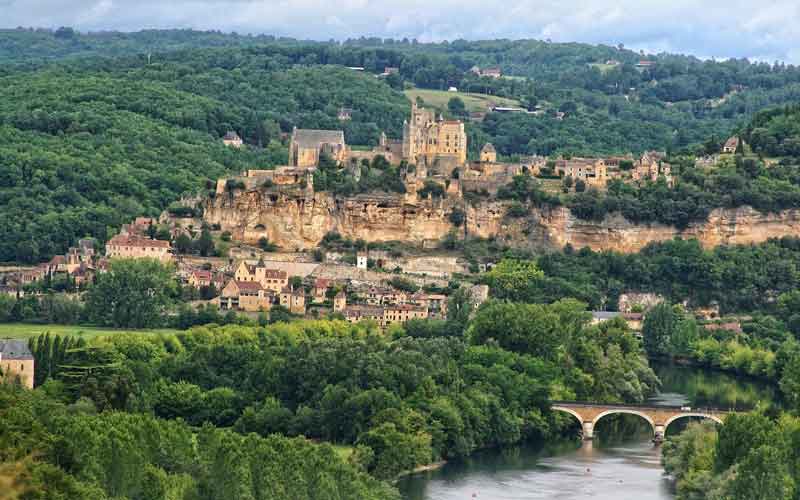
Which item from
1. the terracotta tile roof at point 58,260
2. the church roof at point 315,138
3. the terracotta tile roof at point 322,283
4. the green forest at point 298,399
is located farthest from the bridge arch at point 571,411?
the church roof at point 315,138

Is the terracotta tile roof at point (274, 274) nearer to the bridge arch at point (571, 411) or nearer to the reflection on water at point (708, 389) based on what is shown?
the reflection on water at point (708, 389)

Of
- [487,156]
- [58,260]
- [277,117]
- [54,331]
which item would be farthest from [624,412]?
[277,117]

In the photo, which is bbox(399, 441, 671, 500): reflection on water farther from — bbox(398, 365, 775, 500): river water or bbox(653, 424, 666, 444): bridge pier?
bbox(653, 424, 666, 444): bridge pier

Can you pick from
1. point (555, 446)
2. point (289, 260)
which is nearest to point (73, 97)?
point (289, 260)

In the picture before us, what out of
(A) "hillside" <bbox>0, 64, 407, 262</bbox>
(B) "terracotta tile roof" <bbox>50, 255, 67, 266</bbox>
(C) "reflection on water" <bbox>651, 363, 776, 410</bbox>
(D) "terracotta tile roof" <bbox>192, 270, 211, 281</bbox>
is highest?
(A) "hillside" <bbox>0, 64, 407, 262</bbox>

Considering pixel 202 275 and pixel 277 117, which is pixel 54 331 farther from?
pixel 277 117

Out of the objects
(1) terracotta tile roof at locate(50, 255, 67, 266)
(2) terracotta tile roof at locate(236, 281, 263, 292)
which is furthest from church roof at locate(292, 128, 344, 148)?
(2) terracotta tile roof at locate(236, 281, 263, 292)

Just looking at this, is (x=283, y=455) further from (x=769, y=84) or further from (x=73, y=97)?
(x=769, y=84)

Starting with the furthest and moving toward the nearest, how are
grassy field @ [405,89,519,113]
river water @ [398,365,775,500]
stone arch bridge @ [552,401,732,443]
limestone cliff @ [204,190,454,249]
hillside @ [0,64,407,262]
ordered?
grassy field @ [405,89,519,113] → hillside @ [0,64,407,262] → limestone cliff @ [204,190,454,249] → stone arch bridge @ [552,401,732,443] → river water @ [398,365,775,500]
